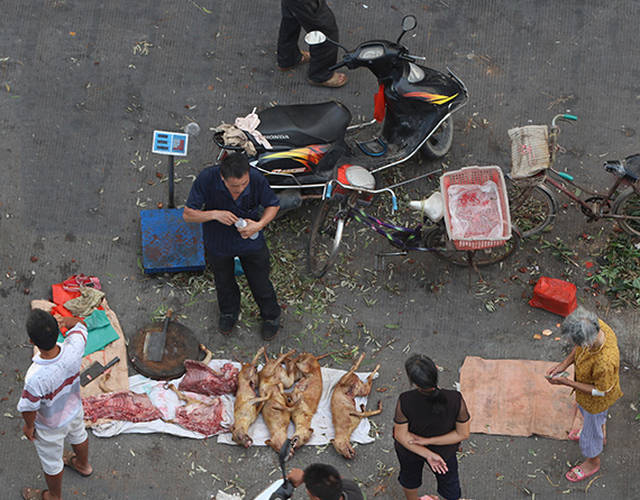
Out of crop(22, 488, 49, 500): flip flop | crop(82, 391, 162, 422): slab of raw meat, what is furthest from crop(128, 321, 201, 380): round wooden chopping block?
crop(22, 488, 49, 500): flip flop

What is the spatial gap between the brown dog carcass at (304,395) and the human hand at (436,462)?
1.43 m

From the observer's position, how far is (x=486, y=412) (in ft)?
22.8

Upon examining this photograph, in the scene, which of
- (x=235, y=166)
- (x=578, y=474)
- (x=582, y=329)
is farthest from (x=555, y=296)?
(x=235, y=166)

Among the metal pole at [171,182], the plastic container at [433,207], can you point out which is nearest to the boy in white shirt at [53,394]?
the metal pole at [171,182]

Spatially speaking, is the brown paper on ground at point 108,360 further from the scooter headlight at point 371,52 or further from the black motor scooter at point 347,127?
the scooter headlight at point 371,52

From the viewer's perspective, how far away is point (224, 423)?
6.77m

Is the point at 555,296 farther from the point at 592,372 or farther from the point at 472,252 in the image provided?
the point at 592,372

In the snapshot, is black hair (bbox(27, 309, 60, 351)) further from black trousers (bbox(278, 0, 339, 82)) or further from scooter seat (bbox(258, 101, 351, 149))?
black trousers (bbox(278, 0, 339, 82))

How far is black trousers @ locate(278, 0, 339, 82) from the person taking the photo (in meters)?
8.23

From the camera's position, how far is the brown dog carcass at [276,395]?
666cm

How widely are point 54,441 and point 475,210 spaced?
4138mm

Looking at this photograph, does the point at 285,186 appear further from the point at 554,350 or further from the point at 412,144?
the point at 554,350

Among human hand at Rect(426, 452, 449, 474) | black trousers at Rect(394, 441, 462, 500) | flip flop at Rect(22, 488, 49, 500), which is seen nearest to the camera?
human hand at Rect(426, 452, 449, 474)

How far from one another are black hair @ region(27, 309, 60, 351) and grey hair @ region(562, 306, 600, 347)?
11.6 feet
